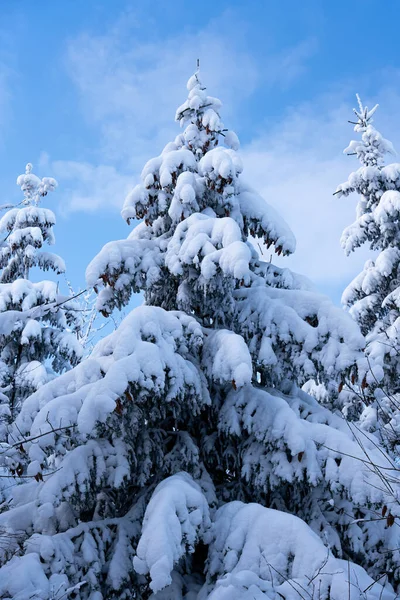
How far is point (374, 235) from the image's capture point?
14.0 m

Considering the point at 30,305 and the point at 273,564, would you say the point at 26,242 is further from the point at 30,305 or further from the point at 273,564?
the point at 273,564

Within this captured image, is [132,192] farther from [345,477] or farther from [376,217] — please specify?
[376,217]

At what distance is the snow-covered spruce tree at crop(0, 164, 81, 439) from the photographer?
12.3 m

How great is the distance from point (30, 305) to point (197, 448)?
818cm

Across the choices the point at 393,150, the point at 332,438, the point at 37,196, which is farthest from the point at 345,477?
the point at 37,196

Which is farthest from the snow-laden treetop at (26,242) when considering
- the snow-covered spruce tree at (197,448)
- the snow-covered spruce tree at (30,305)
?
the snow-covered spruce tree at (197,448)

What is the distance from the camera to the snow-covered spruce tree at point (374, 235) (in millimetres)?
12609

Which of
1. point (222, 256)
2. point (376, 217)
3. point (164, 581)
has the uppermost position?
point (376, 217)

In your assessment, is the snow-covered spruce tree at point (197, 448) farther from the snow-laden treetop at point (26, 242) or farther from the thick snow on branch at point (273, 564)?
the snow-laden treetop at point (26, 242)

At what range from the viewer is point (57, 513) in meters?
5.43

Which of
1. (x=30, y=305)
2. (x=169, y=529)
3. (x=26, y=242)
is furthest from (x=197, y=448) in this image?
(x=26, y=242)

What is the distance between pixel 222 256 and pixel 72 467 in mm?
2831

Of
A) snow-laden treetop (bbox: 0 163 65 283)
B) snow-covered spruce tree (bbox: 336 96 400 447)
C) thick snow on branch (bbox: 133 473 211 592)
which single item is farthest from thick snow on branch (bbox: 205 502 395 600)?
snow-laden treetop (bbox: 0 163 65 283)

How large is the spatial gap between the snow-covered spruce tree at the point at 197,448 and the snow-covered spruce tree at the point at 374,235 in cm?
646
